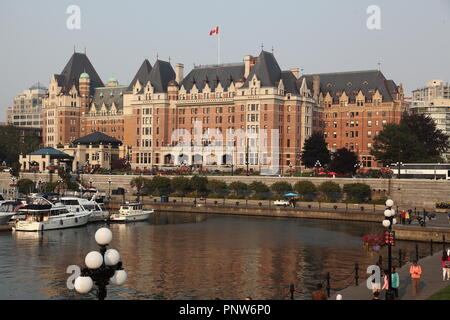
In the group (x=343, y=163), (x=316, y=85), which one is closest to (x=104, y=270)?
(x=343, y=163)

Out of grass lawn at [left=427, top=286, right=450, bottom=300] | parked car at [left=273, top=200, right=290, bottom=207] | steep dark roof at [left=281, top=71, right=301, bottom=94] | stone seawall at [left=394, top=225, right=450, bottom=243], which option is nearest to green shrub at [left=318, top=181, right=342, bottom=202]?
parked car at [left=273, top=200, right=290, bottom=207]

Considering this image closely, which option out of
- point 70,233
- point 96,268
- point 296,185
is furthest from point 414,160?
point 96,268

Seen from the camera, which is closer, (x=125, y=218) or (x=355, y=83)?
(x=125, y=218)

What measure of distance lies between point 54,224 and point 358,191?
144 feet

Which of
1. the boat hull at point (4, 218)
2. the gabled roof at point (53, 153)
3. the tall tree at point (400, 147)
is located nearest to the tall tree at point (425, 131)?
the tall tree at point (400, 147)

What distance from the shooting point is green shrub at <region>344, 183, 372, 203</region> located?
94.8 metres

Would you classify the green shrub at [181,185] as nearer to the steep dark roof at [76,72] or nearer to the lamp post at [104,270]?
the steep dark roof at [76,72]

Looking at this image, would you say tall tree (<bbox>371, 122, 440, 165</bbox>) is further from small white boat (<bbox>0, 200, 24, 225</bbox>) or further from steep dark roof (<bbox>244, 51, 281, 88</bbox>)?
small white boat (<bbox>0, 200, 24, 225</bbox>)

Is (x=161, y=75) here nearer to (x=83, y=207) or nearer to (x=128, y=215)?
(x=83, y=207)

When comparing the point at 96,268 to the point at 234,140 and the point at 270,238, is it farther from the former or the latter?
the point at 234,140

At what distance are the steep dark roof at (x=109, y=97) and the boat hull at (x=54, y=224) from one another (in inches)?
3982

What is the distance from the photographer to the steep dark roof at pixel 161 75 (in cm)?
15438

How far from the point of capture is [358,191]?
94625mm

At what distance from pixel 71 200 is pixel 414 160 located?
61434mm
